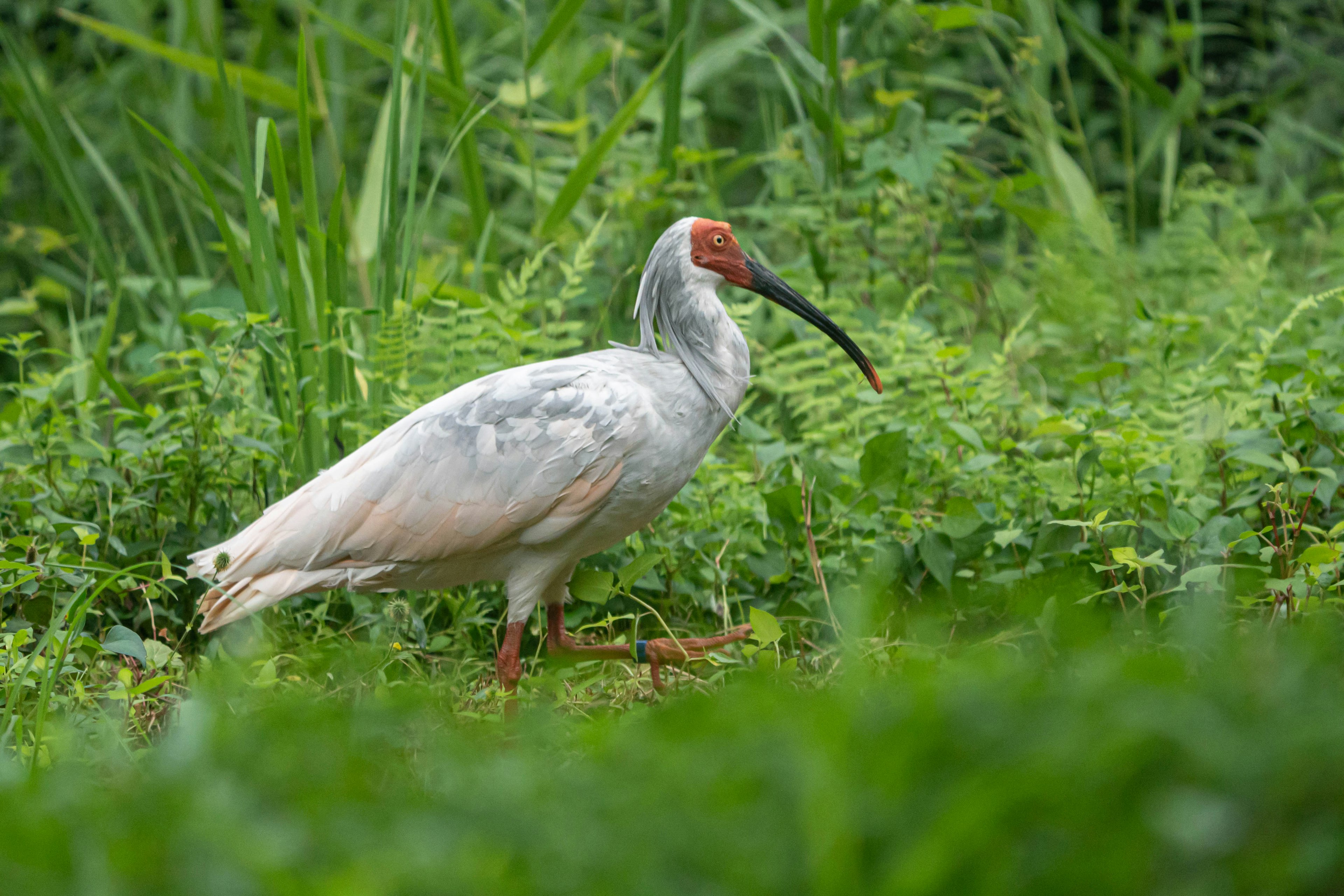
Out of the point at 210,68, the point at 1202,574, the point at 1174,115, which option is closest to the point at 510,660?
the point at 1202,574

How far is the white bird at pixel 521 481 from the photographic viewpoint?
3172 mm

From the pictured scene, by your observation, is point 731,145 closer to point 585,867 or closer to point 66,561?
point 66,561

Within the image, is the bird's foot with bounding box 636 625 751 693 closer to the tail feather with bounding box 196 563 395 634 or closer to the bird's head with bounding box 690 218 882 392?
the tail feather with bounding box 196 563 395 634

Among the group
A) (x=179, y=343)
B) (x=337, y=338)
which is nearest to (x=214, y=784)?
(x=337, y=338)

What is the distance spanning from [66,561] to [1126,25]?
20.2ft

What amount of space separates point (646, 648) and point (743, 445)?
1355mm

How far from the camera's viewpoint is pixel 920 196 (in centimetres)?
564

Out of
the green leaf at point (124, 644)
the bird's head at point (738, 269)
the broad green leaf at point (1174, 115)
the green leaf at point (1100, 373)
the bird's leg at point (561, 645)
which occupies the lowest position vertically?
the bird's leg at point (561, 645)

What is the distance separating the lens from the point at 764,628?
10.1 ft

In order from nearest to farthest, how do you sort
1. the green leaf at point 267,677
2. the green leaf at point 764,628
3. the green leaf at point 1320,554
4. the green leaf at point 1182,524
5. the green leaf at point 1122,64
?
the green leaf at point 1320,554 → the green leaf at point 267,677 → the green leaf at point 764,628 → the green leaf at point 1182,524 → the green leaf at point 1122,64

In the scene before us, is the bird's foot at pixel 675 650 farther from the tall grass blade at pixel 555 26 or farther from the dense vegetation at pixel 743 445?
the tall grass blade at pixel 555 26

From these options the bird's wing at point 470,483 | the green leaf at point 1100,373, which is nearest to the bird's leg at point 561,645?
the bird's wing at point 470,483

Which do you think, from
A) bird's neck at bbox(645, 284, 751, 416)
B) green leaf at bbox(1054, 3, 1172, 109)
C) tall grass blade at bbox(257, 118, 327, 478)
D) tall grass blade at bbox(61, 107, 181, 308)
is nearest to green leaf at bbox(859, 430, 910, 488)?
bird's neck at bbox(645, 284, 751, 416)

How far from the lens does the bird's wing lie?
3.15 meters
